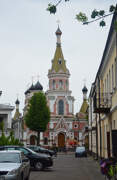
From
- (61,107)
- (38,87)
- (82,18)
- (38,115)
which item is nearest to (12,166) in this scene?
(82,18)

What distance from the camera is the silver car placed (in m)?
12.9

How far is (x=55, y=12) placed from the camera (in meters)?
9.19

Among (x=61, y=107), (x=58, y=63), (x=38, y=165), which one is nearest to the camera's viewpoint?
(x=38, y=165)

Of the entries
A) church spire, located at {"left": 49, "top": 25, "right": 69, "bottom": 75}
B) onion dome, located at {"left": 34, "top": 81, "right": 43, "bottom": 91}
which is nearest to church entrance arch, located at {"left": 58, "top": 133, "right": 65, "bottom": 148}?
church spire, located at {"left": 49, "top": 25, "right": 69, "bottom": 75}

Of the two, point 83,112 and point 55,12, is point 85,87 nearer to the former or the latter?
point 83,112

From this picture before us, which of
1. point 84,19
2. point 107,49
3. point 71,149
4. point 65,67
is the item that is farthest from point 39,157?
point 65,67

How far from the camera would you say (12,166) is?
1357 cm

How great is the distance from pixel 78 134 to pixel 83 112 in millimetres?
12878

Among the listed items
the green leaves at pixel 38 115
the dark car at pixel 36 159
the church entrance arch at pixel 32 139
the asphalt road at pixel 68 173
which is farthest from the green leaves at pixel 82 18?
the church entrance arch at pixel 32 139

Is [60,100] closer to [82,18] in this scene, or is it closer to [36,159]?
[36,159]

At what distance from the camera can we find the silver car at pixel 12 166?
12.9 metres

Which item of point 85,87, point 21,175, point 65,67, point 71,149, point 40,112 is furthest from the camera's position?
point 85,87

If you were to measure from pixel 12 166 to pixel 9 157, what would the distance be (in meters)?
1.42

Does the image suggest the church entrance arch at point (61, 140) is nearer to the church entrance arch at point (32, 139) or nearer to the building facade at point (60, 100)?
the building facade at point (60, 100)
